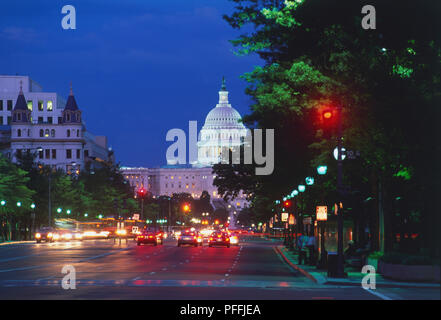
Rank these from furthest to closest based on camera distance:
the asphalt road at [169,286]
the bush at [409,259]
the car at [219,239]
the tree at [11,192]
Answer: the tree at [11,192] < the car at [219,239] < the bush at [409,259] < the asphalt road at [169,286]

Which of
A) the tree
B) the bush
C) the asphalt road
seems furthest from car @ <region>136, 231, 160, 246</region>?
the bush

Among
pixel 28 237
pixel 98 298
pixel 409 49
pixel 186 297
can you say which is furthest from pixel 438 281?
pixel 28 237

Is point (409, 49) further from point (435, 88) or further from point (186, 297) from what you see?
point (186, 297)

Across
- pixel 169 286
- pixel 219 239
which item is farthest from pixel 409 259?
pixel 219 239

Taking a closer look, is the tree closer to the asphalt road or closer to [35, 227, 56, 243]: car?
[35, 227, 56, 243]: car

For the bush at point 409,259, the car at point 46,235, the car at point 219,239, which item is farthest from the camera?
the car at point 46,235

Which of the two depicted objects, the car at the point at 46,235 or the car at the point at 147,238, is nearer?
the car at the point at 147,238

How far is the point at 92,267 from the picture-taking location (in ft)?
138

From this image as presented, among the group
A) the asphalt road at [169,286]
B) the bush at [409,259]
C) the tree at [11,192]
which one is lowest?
the asphalt road at [169,286]

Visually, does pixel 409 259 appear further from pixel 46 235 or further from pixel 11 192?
pixel 11 192

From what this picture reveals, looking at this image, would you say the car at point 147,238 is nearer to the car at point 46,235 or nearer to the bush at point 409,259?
the car at point 46,235

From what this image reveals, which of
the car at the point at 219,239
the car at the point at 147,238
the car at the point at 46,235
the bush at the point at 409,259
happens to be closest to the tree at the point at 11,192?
the car at the point at 46,235

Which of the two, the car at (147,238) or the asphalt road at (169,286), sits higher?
the asphalt road at (169,286)

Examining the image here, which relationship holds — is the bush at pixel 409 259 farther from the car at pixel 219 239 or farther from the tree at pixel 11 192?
the tree at pixel 11 192
